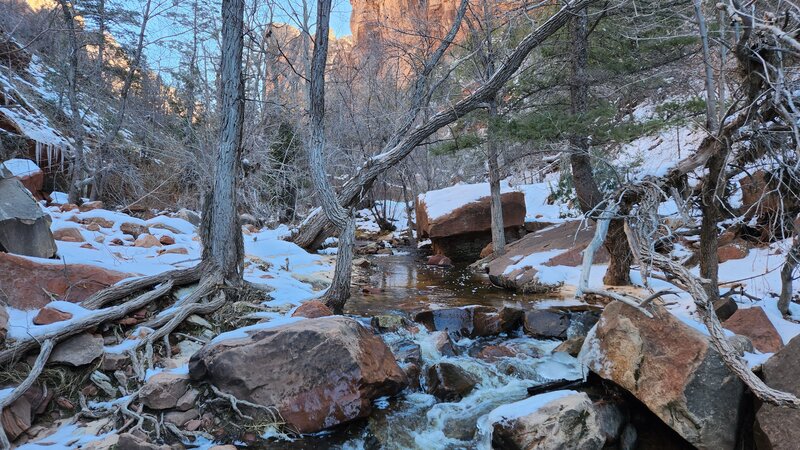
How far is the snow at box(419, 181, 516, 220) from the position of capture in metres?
12.8

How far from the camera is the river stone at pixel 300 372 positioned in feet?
13.0

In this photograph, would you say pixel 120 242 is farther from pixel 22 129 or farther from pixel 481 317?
pixel 22 129

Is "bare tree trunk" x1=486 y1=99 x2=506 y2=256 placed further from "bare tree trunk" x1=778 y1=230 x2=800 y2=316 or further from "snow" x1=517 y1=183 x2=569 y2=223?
"bare tree trunk" x1=778 y1=230 x2=800 y2=316

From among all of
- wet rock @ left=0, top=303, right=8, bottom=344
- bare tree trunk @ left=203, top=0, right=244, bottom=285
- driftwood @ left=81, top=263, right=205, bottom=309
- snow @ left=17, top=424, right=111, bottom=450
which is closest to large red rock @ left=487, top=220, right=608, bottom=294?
bare tree trunk @ left=203, top=0, right=244, bottom=285

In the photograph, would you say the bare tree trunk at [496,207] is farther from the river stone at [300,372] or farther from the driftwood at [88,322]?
the driftwood at [88,322]

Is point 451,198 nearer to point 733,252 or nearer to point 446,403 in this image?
point 733,252

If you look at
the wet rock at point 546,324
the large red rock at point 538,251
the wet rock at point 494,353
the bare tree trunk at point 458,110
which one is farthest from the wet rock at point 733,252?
the bare tree trunk at point 458,110

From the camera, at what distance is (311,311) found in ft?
17.4

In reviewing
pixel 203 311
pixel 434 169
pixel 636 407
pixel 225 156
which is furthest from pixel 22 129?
pixel 434 169

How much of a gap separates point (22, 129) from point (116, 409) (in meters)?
10.0

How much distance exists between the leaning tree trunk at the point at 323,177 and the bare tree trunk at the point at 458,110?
960mm

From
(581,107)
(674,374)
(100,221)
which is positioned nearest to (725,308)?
(674,374)

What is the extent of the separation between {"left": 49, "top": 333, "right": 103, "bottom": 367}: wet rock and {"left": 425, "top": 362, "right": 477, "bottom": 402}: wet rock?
3.10 meters

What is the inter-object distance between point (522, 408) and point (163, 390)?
2.95m
